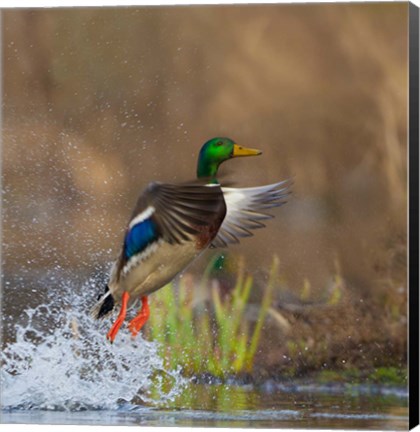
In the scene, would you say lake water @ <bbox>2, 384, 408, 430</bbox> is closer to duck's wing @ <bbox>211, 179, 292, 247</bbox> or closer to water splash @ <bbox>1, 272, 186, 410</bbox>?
water splash @ <bbox>1, 272, 186, 410</bbox>

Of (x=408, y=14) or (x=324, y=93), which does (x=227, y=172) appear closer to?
(x=324, y=93)

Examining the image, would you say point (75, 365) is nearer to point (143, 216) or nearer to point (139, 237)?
point (139, 237)

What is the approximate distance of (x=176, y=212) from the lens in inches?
339

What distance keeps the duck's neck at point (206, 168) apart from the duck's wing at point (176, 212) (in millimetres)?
63

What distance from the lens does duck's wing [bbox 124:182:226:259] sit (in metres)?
8.64

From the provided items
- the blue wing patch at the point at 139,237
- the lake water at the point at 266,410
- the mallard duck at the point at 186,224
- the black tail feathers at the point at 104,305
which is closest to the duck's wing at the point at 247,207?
the mallard duck at the point at 186,224

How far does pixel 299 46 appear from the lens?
28.7ft

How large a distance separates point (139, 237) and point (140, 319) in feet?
1.38

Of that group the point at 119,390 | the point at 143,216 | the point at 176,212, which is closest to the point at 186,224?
the point at 176,212

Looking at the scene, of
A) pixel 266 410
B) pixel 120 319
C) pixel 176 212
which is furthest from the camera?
pixel 120 319

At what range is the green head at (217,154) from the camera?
878 cm

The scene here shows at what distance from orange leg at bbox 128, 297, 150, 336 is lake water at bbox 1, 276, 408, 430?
0.05 metres

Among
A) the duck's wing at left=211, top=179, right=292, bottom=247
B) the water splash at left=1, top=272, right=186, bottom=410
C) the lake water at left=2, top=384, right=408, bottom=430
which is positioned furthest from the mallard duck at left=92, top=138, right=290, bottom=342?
the lake water at left=2, top=384, right=408, bottom=430

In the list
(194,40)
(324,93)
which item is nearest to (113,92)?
(194,40)
